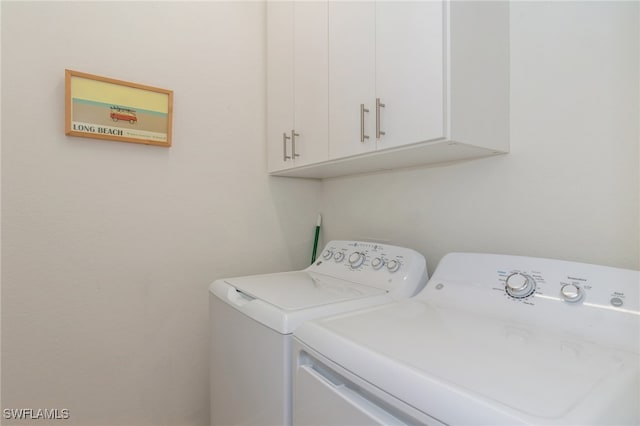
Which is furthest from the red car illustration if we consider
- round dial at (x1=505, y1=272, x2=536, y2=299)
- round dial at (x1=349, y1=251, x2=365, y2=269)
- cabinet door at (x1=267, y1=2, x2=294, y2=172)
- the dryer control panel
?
round dial at (x1=505, y1=272, x2=536, y2=299)

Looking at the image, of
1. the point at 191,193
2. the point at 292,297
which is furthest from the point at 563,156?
the point at 191,193

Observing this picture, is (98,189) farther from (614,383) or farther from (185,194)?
(614,383)

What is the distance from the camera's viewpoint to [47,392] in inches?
47.9

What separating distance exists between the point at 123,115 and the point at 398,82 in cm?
108

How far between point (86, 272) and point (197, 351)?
1.92 feet

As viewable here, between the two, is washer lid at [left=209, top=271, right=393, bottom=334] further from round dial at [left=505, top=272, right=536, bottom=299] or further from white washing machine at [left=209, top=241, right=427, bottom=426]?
round dial at [left=505, top=272, right=536, bottom=299]

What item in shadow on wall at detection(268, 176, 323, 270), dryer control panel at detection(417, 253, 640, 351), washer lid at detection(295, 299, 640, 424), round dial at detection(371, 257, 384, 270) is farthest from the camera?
shadow on wall at detection(268, 176, 323, 270)

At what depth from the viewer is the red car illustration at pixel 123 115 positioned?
131cm

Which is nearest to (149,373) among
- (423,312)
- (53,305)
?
(53,305)

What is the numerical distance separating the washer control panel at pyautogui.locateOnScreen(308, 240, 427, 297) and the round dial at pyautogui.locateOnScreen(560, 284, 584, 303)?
43 cm

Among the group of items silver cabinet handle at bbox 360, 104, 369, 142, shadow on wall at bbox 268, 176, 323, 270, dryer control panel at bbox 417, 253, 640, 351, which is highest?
silver cabinet handle at bbox 360, 104, 369, 142

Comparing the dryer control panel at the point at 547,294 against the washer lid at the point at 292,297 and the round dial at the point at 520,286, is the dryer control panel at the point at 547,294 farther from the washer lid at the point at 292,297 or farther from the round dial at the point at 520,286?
the washer lid at the point at 292,297

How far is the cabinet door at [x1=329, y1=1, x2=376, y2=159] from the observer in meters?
1.10

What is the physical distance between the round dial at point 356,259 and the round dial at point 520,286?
1.78 ft
